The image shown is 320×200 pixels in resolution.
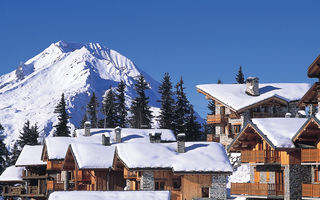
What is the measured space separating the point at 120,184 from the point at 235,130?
21.2m

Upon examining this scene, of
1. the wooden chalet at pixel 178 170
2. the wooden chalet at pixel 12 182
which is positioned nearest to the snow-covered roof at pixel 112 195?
the wooden chalet at pixel 178 170

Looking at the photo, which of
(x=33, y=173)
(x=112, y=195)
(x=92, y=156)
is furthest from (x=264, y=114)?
(x=112, y=195)

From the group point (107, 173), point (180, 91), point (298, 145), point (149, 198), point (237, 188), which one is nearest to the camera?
point (149, 198)

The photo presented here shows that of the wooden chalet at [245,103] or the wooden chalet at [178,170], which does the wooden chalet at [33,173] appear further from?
the wooden chalet at [178,170]

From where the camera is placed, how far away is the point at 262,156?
43.2 metres

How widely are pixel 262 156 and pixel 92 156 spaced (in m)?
14.6

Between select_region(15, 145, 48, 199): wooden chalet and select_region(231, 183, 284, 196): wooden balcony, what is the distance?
82.6 ft

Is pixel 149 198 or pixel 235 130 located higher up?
pixel 235 130

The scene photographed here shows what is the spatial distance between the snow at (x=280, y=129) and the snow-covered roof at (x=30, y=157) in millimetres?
30118

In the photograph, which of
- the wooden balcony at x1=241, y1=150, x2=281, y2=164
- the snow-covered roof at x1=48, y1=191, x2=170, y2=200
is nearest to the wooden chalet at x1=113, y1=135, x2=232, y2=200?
the wooden balcony at x1=241, y1=150, x2=281, y2=164

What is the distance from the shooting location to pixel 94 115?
103 m

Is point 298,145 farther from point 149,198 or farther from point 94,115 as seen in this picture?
point 94,115

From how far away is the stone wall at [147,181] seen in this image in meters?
44.1

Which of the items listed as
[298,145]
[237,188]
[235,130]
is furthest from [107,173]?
[235,130]
